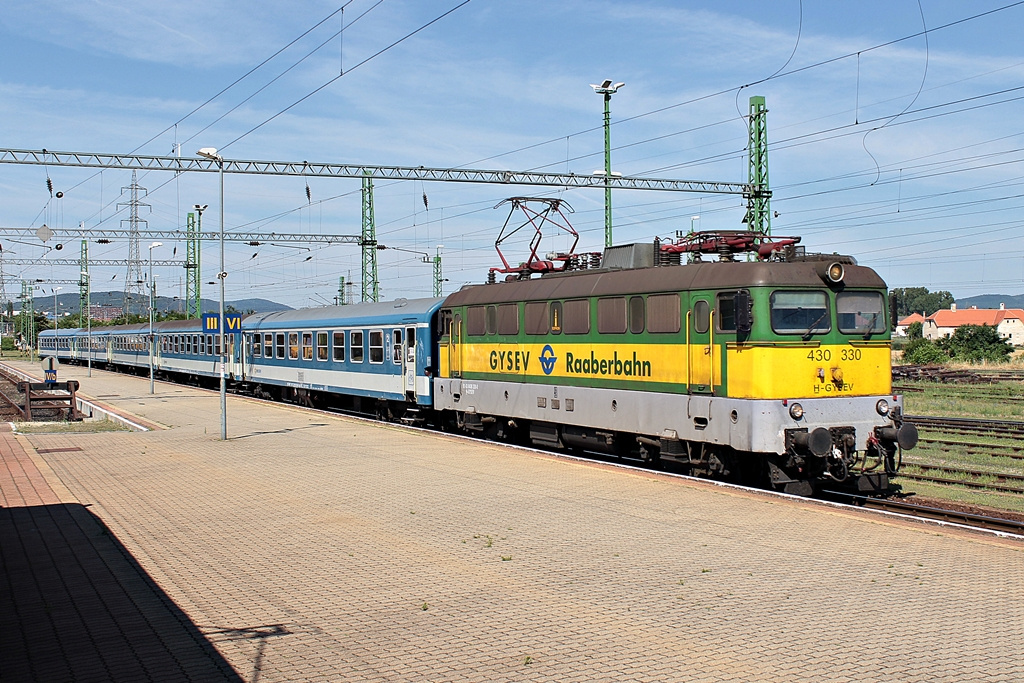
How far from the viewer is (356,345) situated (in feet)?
88.3

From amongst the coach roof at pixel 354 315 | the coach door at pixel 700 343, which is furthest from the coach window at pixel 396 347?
the coach door at pixel 700 343

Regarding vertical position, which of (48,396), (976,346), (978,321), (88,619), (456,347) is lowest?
(88,619)

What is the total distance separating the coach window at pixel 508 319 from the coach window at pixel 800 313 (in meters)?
6.72

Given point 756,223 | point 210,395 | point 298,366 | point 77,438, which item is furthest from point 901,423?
point 210,395

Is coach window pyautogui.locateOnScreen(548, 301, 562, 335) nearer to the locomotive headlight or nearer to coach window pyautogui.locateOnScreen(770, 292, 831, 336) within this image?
coach window pyautogui.locateOnScreen(770, 292, 831, 336)

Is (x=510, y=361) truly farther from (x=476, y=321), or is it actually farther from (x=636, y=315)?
(x=636, y=315)

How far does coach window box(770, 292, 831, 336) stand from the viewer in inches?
521

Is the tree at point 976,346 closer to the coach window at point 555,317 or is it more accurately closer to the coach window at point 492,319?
the coach window at point 492,319

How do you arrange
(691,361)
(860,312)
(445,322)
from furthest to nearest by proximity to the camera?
(445,322) → (691,361) → (860,312)

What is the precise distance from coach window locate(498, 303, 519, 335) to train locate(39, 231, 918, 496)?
41 millimetres

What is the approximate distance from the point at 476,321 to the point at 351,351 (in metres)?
7.98

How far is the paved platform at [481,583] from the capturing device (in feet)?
21.8

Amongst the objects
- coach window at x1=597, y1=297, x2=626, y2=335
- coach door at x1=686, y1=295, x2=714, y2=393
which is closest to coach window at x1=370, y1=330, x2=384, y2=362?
coach window at x1=597, y1=297, x2=626, y2=335

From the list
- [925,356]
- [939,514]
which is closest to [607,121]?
[939,514]
